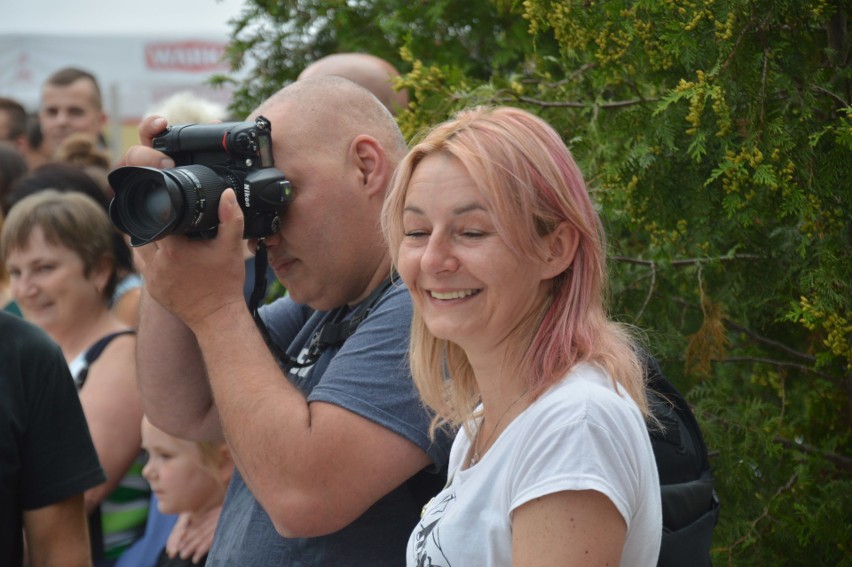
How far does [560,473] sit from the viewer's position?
1360mm

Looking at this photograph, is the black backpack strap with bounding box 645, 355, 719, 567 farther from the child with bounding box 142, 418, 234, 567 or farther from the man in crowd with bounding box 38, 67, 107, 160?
the man in crowd with bounding box 38, 67, 107, 160

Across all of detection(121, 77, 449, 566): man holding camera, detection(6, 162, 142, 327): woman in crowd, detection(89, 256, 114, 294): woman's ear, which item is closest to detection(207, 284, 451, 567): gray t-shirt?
detection(121, 77, 449, 566): man holding camera

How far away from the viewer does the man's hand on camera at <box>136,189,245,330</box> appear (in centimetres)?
194

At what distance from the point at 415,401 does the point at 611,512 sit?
55cm

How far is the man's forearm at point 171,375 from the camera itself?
2.26 m

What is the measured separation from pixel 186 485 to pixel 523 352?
1.69 metres

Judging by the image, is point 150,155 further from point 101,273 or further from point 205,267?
point 101,273

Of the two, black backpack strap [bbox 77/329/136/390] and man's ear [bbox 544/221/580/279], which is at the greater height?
man's ear [bbox 544/221/580/279]

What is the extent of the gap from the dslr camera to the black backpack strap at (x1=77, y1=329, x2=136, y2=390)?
5.21 feet

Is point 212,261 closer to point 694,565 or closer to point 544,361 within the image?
point 544,361

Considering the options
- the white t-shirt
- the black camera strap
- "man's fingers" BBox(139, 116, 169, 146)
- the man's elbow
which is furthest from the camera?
"man's fingers" BBox(139, 116, 169, 146)

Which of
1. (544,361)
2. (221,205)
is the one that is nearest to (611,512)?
(544,361)

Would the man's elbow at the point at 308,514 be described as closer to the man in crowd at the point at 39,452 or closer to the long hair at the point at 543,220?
the long hair at the point at 543,220

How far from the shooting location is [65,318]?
3.67 meters
